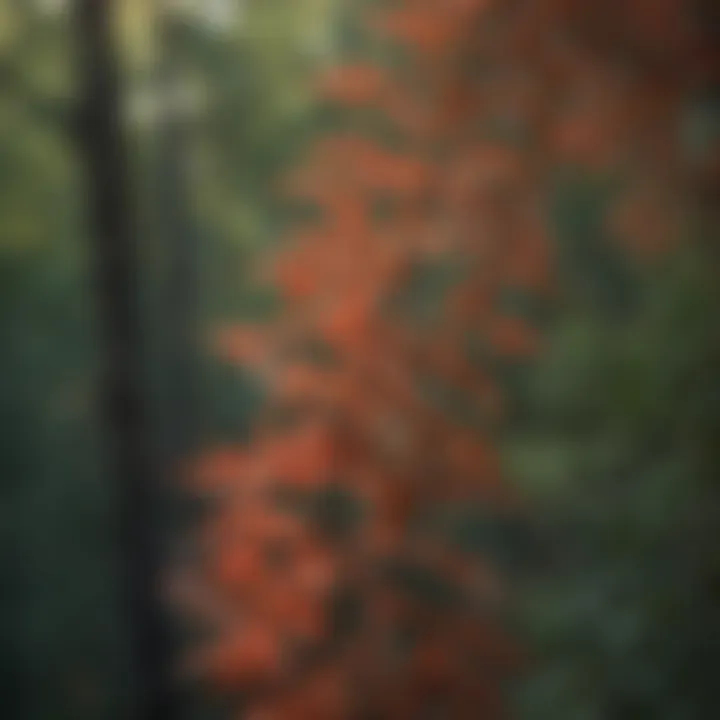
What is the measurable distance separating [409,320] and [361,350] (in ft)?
0.18

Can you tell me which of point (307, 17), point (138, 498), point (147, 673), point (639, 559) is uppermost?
point (307, 17)

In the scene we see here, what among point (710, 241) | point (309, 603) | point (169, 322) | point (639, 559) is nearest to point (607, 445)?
point (639, 559)

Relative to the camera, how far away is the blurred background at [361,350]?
120 centimetres

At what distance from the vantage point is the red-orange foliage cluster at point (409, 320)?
120cm

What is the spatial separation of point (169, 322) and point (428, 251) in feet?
0.85

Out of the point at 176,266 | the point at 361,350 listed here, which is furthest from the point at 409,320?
the point at 176,266

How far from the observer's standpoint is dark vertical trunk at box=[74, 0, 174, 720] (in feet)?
3.97

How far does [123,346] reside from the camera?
4.06 feet

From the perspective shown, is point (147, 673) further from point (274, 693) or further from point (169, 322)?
point (169, 322)

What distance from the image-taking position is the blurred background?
1196 millimetres

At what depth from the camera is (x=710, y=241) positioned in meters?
1.24

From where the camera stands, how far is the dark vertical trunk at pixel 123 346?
121 centimetres

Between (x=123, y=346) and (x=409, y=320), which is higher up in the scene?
(x=123, y=346)

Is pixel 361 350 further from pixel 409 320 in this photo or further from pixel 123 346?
pixel 123 346
